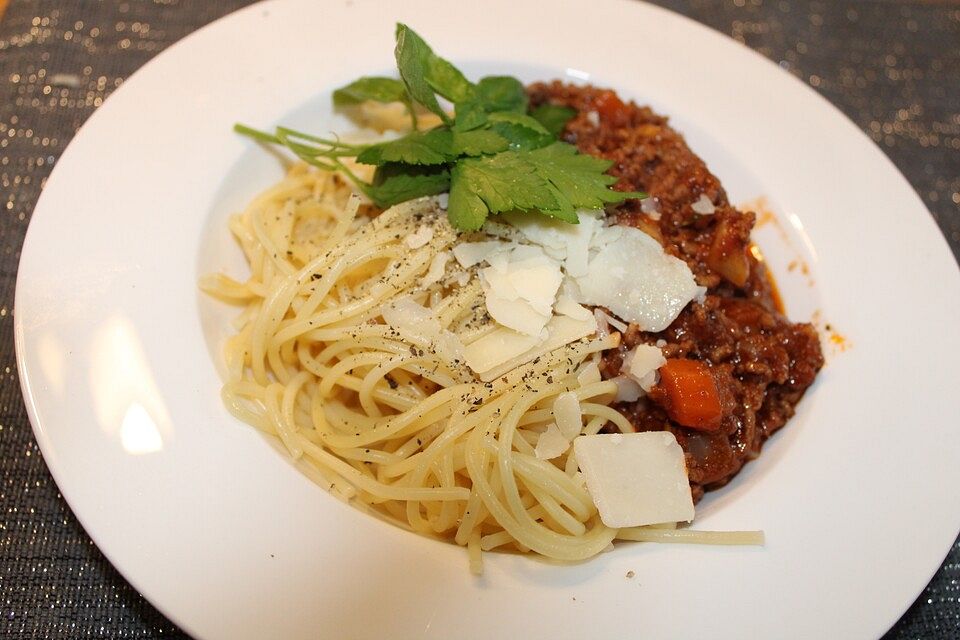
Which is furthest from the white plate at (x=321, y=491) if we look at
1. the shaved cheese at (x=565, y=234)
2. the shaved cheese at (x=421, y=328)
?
the shaved cheese at (x=565, y=234)

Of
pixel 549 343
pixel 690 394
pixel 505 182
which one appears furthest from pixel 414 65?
pixel 690 394

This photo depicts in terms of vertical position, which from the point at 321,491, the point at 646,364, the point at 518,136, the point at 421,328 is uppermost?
the point at 518,136

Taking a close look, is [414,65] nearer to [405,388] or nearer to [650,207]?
[650,207]

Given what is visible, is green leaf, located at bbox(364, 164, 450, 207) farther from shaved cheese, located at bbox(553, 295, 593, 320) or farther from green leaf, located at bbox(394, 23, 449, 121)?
shaved cheese, located at bbox(553, 295, 593, 320)

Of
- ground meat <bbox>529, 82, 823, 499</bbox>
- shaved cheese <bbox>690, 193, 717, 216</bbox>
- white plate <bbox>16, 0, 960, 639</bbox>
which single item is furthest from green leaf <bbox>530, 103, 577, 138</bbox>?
shaved cheese <bbox>690, 193, 717, 216</bbox>

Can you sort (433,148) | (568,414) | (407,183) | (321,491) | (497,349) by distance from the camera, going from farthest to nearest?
(407,183) < (433,148) < (497,349) < (568,414) < (321,491)

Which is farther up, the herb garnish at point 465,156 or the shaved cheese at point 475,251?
the herb garnish at point 465,156

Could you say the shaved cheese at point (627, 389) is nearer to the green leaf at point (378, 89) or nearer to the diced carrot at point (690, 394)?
the diced carrot at point (690, 394)
